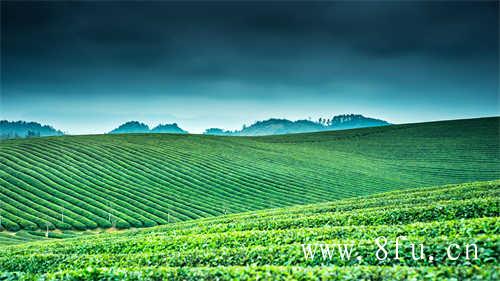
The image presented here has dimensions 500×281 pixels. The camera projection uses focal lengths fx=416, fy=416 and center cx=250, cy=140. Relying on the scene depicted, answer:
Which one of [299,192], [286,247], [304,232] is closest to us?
[286,247]

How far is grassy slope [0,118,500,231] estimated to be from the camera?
36188 mm

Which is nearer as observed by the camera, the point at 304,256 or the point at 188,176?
the point at 304,256

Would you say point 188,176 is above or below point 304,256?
below

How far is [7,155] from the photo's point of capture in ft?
156

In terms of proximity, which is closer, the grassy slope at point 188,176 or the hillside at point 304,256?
the hillside at point 304,256

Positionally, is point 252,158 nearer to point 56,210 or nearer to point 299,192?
point 299,192

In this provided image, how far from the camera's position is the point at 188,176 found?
4888 cm

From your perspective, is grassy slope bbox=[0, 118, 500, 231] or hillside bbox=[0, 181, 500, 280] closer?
hillside bbox=[0, 181, 500, 280]

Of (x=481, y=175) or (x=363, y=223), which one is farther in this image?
(x=481, y=175)

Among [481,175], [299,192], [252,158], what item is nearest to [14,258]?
[299,192]

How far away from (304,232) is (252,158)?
48389 millimetres

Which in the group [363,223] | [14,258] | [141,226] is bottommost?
[141,226]

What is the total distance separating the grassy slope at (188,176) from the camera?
119 feet

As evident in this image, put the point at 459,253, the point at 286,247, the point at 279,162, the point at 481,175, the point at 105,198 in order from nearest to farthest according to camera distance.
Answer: the point at 459,253
the point at 286,247
the point at 105,198
the point at 481,175
the point at 279,162
